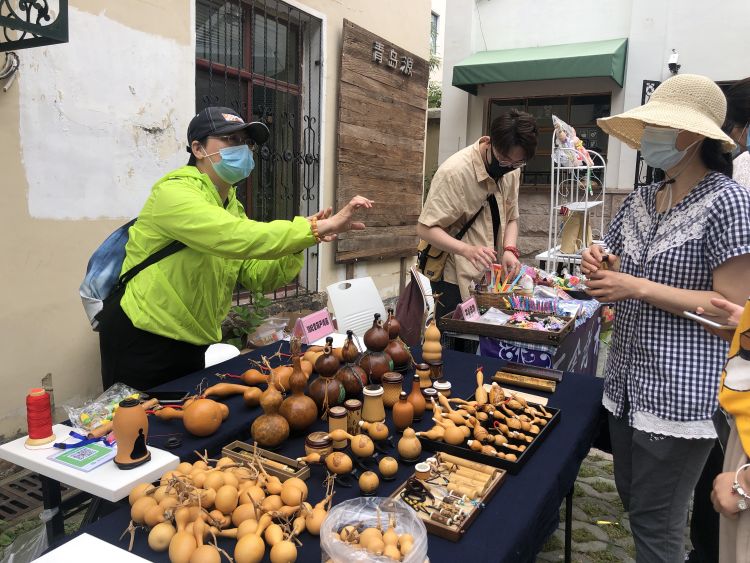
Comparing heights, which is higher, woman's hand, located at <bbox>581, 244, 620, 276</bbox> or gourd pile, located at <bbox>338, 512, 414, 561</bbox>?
woman's hand, located at <bbox>581, 244, 620, 276</bbox>

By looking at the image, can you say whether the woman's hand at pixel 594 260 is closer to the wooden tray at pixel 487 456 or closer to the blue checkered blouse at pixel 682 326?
the blue checkered blouse at pixel 682 326

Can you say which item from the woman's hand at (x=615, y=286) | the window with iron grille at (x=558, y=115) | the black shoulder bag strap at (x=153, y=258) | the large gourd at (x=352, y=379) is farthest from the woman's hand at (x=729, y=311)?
the window with iron grille at (x=558, y=115)

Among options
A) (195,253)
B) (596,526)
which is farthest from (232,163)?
(596,526)

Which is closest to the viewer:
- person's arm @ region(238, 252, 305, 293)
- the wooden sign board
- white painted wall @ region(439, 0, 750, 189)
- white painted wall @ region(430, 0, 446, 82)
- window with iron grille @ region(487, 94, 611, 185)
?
person's arm @ region(238, 252, 305, 293)

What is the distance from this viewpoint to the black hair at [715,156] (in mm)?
1650

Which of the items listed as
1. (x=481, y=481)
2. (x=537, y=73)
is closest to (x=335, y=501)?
(x=481, y=481)

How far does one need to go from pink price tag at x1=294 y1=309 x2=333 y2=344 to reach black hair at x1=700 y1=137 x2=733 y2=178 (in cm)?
169

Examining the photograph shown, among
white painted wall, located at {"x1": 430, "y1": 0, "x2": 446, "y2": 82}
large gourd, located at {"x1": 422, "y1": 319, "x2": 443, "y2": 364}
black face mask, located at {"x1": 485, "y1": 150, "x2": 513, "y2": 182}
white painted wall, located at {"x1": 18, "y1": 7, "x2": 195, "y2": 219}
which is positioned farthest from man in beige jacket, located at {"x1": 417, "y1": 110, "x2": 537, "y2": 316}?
white painted wall, located at {"x1": 430, "y1": 0, "x2": 446, "y2": 82}

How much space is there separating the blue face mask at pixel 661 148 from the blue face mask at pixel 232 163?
1.47 metres

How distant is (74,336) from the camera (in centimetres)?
330

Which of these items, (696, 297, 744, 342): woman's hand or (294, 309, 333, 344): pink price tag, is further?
(294, 309, 333, 344): pink price tag

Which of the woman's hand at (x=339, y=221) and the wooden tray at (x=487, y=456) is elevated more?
the woman's hand at (x=339, y=221)

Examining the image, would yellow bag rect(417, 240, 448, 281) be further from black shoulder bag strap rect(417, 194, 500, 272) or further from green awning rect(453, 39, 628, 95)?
green awning rect(453, 39, 628, 95)

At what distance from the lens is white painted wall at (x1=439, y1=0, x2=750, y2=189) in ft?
25.4
